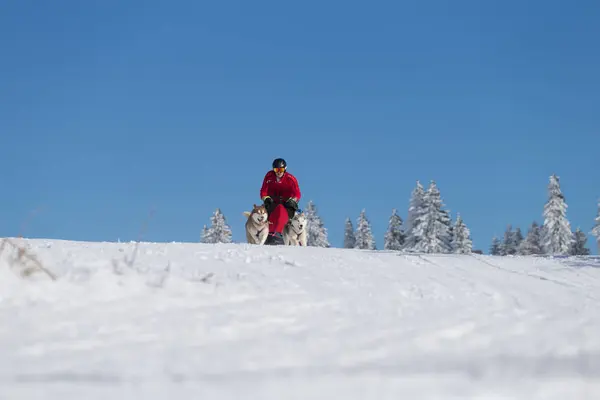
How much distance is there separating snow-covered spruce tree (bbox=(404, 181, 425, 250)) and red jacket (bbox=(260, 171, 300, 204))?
31248mm

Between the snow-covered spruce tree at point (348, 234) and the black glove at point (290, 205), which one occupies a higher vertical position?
the snow-covered spruce tree at point (348, 234)

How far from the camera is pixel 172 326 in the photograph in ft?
10.9

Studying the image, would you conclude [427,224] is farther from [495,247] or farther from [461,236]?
[495,247]

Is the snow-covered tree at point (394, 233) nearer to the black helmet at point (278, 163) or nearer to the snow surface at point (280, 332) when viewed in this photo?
the black helmet at point (278, 163)

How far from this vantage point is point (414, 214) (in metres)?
43.8

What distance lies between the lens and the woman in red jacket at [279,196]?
41.4ft

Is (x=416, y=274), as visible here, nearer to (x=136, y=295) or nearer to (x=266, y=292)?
(x=266, y=292)

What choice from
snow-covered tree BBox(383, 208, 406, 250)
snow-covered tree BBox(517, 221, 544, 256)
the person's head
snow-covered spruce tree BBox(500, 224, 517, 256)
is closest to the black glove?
the person's head

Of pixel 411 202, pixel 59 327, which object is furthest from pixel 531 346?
pixel 411 202

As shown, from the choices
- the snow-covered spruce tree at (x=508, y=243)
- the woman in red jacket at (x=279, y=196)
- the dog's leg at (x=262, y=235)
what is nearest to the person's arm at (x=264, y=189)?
the woman in red jacket at (x=279, y=196)

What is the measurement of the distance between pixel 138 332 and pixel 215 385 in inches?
35.6

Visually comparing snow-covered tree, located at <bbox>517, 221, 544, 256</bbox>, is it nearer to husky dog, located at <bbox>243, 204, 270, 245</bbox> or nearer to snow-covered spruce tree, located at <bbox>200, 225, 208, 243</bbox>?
snow-covered spruce tree, located at <bbox>200, 225, 208, 243</bbox>

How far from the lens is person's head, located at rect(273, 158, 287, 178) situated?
509 inches

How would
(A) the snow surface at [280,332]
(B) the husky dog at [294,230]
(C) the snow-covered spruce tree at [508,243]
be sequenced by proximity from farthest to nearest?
(C) the snow-covered spruce tree at [508,243] < (B) the husky dog at [294,230] < (A) the snow surface at [280,332]
